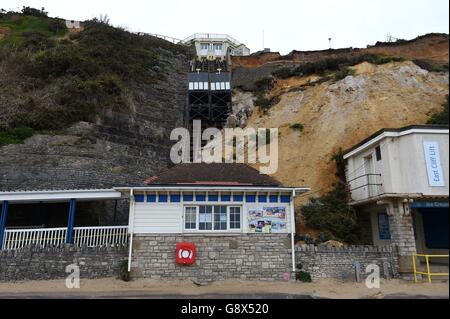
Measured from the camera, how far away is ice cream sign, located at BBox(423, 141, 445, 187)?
10.8ft

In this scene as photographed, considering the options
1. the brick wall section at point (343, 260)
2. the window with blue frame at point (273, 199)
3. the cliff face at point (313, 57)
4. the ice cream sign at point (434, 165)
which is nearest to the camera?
the ice cream sign at point (434, 165)

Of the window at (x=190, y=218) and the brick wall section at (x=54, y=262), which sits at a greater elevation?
the window at (x=190, y=218)

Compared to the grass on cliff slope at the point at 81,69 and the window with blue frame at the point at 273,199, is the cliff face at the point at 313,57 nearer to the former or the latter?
the grass on cliff slope at the point at 81,69

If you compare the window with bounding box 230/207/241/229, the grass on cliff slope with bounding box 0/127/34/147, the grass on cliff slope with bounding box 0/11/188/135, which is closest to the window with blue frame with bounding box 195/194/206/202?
the window with bounding box 230/207/241/229

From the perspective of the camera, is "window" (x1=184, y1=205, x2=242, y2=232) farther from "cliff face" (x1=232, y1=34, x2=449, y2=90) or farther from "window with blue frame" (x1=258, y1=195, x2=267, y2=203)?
"cliff face" (x1=232, y1=34, x2=449, y2=90)

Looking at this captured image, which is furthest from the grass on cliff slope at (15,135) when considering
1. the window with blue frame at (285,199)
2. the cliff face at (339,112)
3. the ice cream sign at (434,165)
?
the ice cream sign at (434,165)

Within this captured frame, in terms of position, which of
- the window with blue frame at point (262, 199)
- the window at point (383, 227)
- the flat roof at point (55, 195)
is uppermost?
the flat roof at point (55, 195)

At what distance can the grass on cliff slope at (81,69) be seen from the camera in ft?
71.7

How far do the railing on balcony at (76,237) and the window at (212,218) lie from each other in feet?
8.49

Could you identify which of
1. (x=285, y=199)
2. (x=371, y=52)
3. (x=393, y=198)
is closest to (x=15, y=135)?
(x=285, y=199)

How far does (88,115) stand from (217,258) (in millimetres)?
14519

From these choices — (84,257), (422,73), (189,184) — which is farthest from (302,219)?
(422,73)

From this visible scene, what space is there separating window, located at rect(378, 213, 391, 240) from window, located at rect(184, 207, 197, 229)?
8003 millimetres
